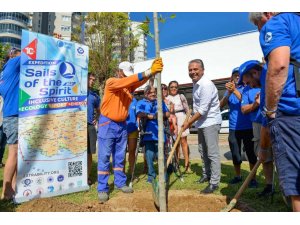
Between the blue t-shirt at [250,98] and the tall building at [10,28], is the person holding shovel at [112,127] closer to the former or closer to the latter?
the blue t-shirt at [250,98]

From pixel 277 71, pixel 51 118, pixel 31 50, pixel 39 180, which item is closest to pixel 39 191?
pixel 39 180

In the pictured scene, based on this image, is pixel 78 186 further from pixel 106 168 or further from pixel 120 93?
pixel 120 93

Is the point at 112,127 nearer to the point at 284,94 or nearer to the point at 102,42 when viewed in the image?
the point at 284,94

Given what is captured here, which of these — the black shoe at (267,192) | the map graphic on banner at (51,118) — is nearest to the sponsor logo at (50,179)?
the map graphic on banner at (51,118)

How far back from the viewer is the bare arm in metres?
2.17

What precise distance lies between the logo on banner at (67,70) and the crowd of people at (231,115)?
2.18ft

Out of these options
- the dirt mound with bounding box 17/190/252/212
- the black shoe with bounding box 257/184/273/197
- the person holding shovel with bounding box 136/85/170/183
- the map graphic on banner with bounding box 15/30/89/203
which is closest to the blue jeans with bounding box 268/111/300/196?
the dirt mound with bounding box 17/190/252/212

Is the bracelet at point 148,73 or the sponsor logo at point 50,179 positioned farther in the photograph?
the sponsor logo at point 50,179

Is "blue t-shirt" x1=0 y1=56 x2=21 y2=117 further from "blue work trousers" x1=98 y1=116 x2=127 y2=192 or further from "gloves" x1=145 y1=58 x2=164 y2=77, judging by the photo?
"gloves" x1=145 y1=58 x2=164 y2=77

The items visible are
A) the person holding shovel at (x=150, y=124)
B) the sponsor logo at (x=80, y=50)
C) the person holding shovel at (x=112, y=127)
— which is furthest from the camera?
the person holding shovel at (x=150, y=124)

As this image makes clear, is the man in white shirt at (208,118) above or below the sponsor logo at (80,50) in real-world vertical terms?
below

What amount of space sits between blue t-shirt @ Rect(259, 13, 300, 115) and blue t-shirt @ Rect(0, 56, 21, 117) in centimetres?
339

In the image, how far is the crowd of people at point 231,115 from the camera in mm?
2281

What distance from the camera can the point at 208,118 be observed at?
457cm
